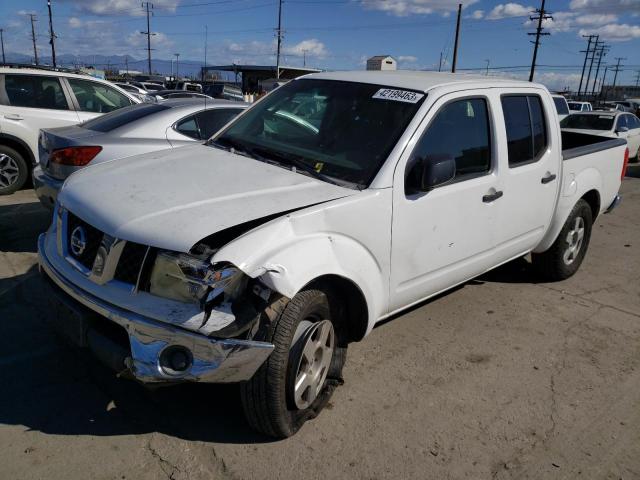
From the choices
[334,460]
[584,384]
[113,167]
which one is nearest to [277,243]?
[334,460]

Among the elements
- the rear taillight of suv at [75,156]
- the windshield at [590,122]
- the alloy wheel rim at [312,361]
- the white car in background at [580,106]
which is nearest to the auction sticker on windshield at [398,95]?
the alloy wheel rim at [312,361]

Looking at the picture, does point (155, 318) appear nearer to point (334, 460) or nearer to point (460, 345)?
point (334, 460)

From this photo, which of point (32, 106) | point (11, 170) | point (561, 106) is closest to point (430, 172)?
point (11, 170)

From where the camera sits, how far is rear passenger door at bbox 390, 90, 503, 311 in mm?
3230

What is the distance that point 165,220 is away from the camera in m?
2.53

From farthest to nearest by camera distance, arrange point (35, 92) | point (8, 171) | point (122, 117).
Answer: point (35, 92)
point (8, 171)
point (122, 117)

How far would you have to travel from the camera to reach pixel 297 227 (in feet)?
8.59

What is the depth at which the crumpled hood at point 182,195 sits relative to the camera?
2500 millimetres

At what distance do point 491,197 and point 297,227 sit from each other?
1.80m

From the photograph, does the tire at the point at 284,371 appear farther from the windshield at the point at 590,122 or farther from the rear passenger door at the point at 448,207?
the windshield at the point at 590,122

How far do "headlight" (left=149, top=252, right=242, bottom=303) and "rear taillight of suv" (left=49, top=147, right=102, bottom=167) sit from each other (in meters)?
3.20

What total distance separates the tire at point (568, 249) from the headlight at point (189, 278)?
3.72m

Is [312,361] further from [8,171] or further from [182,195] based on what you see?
[8,171]

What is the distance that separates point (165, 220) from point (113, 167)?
1.06 metres
